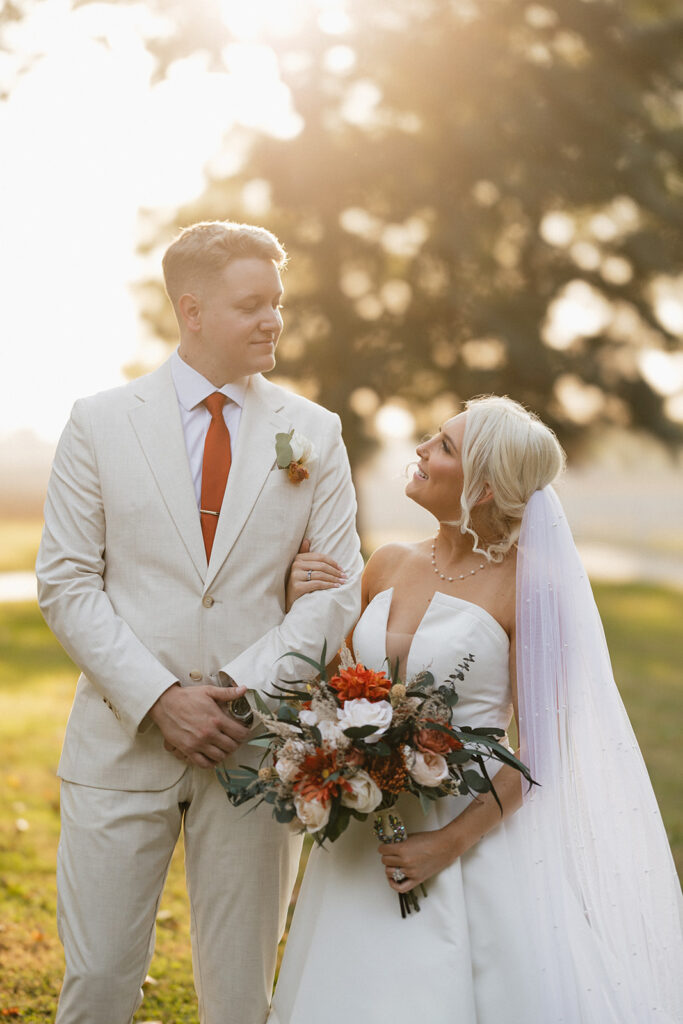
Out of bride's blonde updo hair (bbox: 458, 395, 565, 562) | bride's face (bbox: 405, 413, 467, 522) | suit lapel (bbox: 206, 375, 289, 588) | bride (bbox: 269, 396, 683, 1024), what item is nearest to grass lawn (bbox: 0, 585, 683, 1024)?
bride (bbox: 269, 396, 683, 1024)

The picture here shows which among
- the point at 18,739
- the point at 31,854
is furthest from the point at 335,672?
the point at 18,739

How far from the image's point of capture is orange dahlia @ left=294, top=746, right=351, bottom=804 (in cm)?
255

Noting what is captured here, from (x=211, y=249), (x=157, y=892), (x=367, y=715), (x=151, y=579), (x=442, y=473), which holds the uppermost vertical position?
(x=211, y=249)

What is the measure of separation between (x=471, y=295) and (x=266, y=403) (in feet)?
28.1

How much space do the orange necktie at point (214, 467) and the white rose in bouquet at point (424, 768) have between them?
0.89 meters

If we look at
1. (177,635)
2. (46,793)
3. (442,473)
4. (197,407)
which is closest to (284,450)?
(197,407)

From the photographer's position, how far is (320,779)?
2.60 meters

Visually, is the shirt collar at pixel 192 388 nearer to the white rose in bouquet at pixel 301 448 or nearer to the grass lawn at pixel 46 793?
the white rose in bouquet at pixel 301 448

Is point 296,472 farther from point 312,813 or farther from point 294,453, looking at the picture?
point 312,813

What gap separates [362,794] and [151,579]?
0.95 metres

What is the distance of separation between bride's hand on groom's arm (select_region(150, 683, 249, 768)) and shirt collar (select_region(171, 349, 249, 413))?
88 cm

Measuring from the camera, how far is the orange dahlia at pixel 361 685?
2.64 m

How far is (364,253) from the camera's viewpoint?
11781mm

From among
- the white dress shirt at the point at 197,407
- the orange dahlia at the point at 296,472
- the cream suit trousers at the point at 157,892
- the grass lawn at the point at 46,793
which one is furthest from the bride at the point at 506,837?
the grass lawn at the point at 46,793
